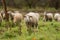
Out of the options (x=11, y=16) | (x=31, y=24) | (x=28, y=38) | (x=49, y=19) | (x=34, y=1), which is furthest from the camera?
(x=34, y=1)

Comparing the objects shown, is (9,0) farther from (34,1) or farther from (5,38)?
(5,38)

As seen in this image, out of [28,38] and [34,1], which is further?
[34,1]

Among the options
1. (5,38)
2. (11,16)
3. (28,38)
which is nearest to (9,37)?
(5,38)

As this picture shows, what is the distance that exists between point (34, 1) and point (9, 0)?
513 cm

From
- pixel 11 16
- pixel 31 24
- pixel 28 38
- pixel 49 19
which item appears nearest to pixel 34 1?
pixel 49 19

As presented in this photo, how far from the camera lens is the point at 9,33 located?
33.4 ft

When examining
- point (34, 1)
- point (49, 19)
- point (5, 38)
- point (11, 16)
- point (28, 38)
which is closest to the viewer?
point (28, 38)

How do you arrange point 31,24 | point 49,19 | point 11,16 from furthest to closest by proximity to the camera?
point 49,19 < point 11,16 < point 31,24

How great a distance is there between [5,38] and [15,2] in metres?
31.1

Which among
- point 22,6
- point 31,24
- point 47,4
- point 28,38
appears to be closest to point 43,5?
point 47,4

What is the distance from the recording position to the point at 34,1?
126 ft

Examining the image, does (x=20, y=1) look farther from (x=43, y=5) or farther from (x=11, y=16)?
(x=11, y=16)

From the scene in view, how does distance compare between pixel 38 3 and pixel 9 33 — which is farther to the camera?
pixel 38 3

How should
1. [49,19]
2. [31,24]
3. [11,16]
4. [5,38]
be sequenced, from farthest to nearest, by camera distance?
[49,19] < [11,16] < [31,24] < [5,38]
